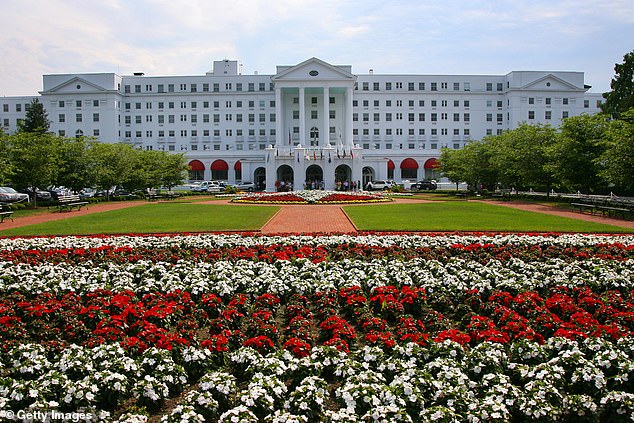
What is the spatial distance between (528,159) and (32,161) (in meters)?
42.0

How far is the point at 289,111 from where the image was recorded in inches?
3789

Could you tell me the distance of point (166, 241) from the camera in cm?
1811

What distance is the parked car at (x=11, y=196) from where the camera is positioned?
47250 mm

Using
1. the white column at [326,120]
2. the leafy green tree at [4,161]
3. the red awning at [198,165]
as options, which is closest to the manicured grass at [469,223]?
the leafy green tree at [4,161]

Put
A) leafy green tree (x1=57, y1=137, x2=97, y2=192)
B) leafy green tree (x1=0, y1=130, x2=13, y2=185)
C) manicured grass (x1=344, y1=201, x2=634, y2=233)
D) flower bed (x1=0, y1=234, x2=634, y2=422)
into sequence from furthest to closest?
1. leafy green tree (x1=57, y1=137, x2=97, y2=192)
2. leafy green tree (x1=0, y1=130, x2=13, y2=185)
3. manicured grass (x1=344, y1=201, x2=634, y2=233)
4. flower bed (x1=0, y1=234, x2=634, y2=422)

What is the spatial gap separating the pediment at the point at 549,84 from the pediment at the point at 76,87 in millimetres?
80166

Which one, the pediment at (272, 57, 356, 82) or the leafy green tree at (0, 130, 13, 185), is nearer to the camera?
the leafy green tree at (0, 130, 13, 185)

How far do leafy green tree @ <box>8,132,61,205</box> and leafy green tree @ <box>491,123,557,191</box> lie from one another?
132 feet

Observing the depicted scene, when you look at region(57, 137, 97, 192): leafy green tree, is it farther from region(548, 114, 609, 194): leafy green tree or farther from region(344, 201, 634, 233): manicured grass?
region(548, 114, 609, 194): leafy green tree

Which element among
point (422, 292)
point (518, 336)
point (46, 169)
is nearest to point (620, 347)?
point (518, 336)

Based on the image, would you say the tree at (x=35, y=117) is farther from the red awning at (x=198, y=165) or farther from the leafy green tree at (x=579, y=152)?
the leafy green tree at (x=579, y=152)

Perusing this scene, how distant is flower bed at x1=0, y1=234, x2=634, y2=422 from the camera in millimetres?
6445

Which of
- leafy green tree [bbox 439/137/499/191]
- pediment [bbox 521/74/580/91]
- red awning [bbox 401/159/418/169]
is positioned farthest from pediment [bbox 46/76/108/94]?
pediment [bbox 521/74/580/91]

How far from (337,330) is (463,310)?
314 centimetres
